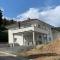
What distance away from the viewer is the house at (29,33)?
56.3m

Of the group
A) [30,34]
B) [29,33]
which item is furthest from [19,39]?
[29,33]

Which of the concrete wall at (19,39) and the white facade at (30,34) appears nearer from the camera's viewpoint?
the white facade at (30,34)

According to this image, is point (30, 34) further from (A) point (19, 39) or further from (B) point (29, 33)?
(A) point (19, 39)

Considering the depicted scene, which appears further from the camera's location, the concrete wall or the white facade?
the concrete wall

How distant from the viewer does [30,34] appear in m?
58.2

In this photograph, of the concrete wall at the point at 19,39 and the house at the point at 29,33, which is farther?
the concrete wall at the point at 19,39

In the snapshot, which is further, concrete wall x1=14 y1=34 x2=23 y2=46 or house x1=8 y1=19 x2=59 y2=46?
concrete wall x1=14 y1=34 x2=23 y2=46

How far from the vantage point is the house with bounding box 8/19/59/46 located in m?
56.3

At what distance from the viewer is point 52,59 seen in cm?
2609

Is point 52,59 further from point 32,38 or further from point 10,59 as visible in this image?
point 32,38

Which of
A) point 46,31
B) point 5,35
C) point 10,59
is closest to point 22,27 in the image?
point 46,31

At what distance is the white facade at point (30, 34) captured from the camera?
56281mm

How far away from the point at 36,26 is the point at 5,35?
15460 mm

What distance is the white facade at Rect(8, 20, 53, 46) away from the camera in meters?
56.3
